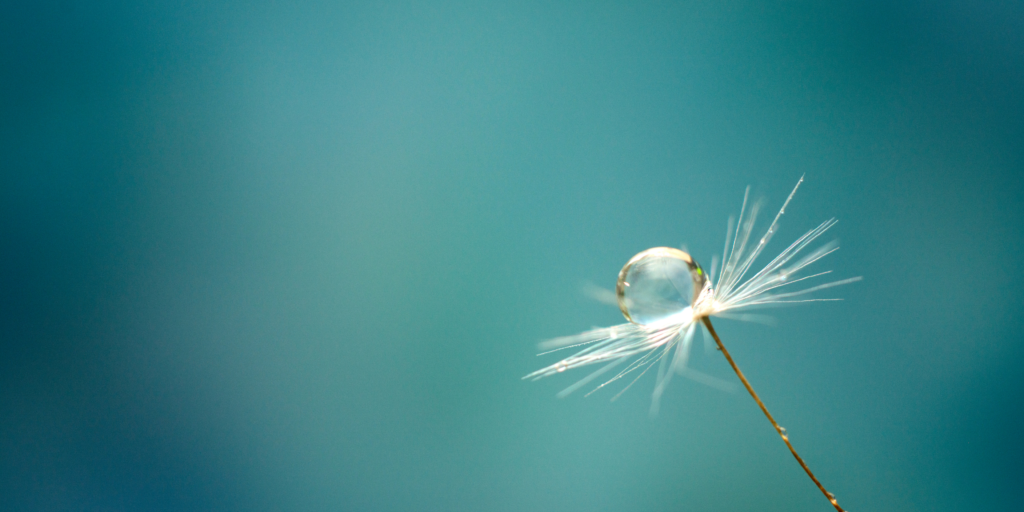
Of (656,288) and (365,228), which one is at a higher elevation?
(365,228)

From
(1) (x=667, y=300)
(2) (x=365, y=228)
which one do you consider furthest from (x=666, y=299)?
(2) (x=365, y=228)

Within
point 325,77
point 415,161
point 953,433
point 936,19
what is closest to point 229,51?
point 325,77

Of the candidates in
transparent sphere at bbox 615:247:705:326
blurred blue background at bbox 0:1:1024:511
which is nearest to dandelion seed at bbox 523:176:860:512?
transparent sphere at bbox 615:247:705:326

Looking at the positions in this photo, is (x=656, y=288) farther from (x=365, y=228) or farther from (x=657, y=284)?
(x=365, y=228)

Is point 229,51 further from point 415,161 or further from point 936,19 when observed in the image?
point 936,19

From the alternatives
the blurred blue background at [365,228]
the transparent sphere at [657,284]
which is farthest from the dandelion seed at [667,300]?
the blurred blue background at [365,228]

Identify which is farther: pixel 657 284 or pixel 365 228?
pixel 365 228
